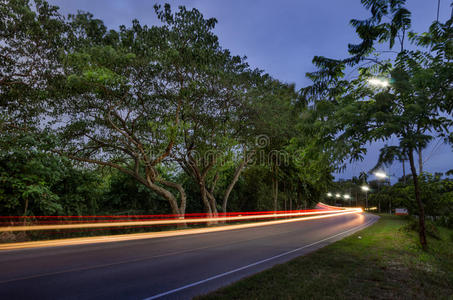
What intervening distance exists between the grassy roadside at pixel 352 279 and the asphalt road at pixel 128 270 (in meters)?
0.80

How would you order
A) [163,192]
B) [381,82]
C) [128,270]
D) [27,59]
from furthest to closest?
[163,192], [27,59], [128,270], [381,82]

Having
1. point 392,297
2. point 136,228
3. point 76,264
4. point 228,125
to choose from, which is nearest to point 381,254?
point 392,297

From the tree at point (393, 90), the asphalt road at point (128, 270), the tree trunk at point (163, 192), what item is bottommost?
the asphalt road at point (128, 270)

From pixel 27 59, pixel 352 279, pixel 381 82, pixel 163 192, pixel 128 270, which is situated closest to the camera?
pixel 352 279

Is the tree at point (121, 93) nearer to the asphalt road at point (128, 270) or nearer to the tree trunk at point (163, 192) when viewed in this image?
the tree trunk at point (163, 192)

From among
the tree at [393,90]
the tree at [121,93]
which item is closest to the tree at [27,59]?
the tree at [121,93]

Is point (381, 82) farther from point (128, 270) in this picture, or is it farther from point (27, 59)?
point (27, 59)

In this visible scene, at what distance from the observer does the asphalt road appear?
5.29 metres

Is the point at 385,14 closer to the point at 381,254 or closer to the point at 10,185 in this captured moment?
the point at 381,254

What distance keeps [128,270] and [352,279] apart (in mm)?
5642

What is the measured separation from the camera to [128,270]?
6.88 metres

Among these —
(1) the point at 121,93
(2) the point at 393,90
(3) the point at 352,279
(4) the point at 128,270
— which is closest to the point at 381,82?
(2) the point at 393,90

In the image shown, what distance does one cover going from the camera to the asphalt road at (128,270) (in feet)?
17.4

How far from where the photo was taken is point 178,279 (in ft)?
20.2
